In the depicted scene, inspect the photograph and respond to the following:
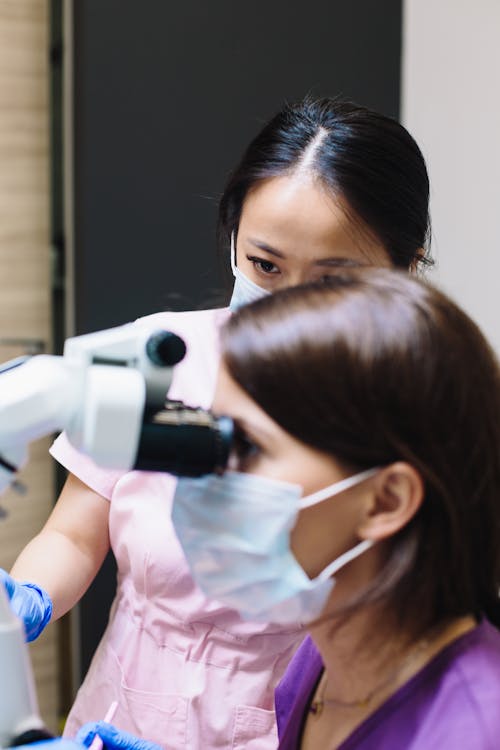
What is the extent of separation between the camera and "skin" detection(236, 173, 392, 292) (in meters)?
1.36

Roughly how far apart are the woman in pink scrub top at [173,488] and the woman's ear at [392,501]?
0.48 m

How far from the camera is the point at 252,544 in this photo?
990 mm

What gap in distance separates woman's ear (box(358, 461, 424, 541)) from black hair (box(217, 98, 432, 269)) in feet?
1.81

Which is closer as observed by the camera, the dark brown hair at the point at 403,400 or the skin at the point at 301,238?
the dark brown hair at the point at 403,400

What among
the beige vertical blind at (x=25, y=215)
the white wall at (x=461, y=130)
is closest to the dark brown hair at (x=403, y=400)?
the white wall at (x=461, y=130)

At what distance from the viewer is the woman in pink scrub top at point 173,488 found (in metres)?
1.39

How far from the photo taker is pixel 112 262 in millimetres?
2447

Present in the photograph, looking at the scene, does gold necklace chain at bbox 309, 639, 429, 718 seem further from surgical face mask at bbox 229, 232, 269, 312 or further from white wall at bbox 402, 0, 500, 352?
white wall at bbox 402, 0, 500, 352

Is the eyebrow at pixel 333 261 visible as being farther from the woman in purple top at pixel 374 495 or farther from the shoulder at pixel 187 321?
the woman in purple top at pixel 374 495

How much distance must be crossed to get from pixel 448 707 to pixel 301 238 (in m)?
0.69

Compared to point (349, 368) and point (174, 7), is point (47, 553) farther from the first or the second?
point (174, 7)

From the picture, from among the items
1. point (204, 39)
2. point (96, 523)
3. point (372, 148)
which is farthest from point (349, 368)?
point (204, 39)

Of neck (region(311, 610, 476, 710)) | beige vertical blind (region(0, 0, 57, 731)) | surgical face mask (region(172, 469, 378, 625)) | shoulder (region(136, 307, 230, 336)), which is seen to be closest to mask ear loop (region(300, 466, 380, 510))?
surgical face mask (region(172, 469, 378, 625))

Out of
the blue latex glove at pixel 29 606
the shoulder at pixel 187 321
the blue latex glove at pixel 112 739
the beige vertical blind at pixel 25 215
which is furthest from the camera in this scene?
the beige vertical blind at pixel 25 215
